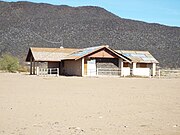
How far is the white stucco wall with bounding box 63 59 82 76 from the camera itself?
50.7 metres

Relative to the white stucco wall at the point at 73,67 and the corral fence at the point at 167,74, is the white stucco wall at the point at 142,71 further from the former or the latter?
the white stucco wall at the point at 73,67

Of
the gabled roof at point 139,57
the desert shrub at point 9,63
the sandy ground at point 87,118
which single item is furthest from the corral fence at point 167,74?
the sandy ground at point 87,118

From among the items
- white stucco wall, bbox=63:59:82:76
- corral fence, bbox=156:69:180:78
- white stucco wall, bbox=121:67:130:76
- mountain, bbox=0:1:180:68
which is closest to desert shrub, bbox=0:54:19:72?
white stucco wall, bbox=63:59:82:76

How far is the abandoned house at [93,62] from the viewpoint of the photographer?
50250mm

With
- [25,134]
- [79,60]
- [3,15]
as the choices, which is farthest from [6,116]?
[3,15]

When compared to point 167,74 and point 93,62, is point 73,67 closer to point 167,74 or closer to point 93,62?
point 93,62

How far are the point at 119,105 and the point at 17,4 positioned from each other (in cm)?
16704

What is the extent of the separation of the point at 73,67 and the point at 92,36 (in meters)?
61.3

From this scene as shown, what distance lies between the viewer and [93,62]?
167 ft

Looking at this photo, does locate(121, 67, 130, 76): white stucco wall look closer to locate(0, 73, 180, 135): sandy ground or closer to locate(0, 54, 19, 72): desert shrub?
locate(0, 54, 19, 72): desert shrub

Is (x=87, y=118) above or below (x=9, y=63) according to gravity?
below

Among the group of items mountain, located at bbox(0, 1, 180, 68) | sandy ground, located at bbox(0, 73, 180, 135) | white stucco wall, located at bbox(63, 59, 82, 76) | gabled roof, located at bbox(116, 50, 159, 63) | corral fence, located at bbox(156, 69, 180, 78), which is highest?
mountain, located at bbox(0, 1, 180, 68)

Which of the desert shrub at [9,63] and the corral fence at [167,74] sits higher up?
the desert shrub at [9,63]

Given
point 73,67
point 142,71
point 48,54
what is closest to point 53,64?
point 48,54
